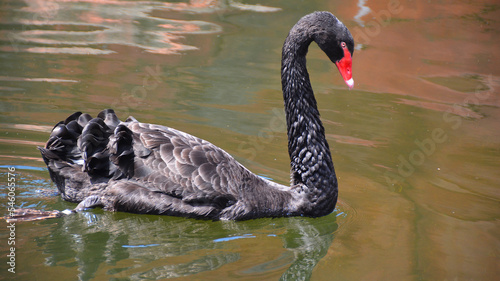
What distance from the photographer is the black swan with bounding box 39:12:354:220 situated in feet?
16.7

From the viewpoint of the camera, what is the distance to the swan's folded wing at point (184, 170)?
505 centimetres

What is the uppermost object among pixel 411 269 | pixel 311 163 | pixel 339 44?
pixel 339 44

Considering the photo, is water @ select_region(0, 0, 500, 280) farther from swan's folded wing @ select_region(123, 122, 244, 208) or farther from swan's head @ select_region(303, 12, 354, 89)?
swan's head @ select_region(303, 12, 354, 89)

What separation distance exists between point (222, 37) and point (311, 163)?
6.27m

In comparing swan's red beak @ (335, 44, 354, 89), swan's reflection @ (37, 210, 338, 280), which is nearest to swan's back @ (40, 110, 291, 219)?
swan's reflection @ (37, 210, 338, 280)

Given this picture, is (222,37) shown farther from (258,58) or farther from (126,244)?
(126,244)

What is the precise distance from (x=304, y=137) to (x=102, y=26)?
714 cm

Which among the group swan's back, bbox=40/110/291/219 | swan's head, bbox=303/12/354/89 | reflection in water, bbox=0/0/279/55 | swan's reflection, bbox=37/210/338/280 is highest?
swan's head, bbox=303/12/354/89

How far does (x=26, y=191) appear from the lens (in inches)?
218

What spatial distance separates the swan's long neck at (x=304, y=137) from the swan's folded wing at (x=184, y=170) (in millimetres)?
608

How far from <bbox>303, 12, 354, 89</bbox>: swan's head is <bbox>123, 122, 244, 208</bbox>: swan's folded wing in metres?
1.32

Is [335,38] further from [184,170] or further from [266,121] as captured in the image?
[266,121]

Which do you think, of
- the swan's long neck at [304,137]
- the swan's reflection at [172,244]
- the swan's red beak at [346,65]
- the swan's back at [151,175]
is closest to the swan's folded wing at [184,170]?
the swan's back at [151,175]

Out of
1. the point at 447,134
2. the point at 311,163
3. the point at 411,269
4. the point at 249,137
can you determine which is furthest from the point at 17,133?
the point at 447,134
